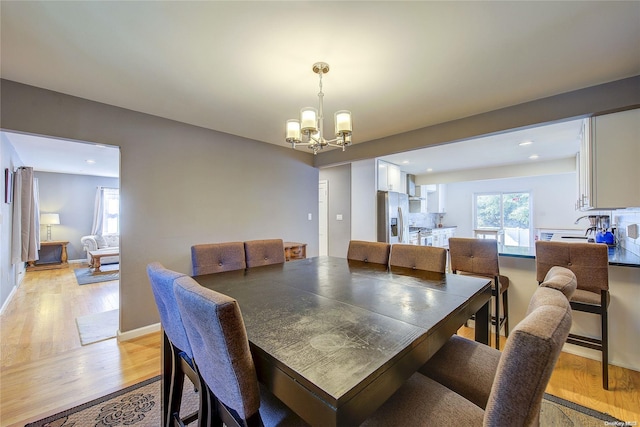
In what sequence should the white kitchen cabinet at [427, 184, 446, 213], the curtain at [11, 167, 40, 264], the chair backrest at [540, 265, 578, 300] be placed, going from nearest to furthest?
the chair backrest at [540, 265, 578, 300] < the curtain at [11, 167, 40, 264] < the white kitchen cabinet at [427, 184, 446, 213]

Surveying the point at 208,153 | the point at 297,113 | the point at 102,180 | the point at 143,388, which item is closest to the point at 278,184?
the point at 208,153

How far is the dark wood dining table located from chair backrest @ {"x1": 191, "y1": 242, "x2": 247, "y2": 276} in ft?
1.03

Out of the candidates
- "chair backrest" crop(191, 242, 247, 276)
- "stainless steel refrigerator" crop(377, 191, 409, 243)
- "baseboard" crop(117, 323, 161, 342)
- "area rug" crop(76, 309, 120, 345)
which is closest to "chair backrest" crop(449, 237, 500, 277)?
"chair backrest" crop(191, 242, 247, 276)

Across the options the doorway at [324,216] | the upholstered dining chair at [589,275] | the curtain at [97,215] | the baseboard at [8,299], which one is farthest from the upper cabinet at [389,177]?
the curtain at [97,215]

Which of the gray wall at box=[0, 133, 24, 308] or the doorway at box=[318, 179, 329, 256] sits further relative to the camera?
the doorway at box=[318, 179, 329, 256]

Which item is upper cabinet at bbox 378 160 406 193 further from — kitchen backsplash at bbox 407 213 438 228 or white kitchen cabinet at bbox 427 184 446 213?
white kitchen cabinet at bbox 427 184 446 213

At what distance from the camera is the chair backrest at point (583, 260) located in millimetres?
1877

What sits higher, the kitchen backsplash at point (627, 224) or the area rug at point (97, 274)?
the kitchen backsplash at point (627, 224)

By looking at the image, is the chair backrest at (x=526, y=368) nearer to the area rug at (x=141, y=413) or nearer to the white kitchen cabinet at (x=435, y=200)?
the area rug at (x=141, y=413)

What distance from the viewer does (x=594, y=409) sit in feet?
5.43

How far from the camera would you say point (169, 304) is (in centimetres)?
111

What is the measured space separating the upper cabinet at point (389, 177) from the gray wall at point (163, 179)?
2.03 m

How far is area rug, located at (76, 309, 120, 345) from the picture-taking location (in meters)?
2.69

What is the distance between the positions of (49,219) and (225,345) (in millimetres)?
8517
